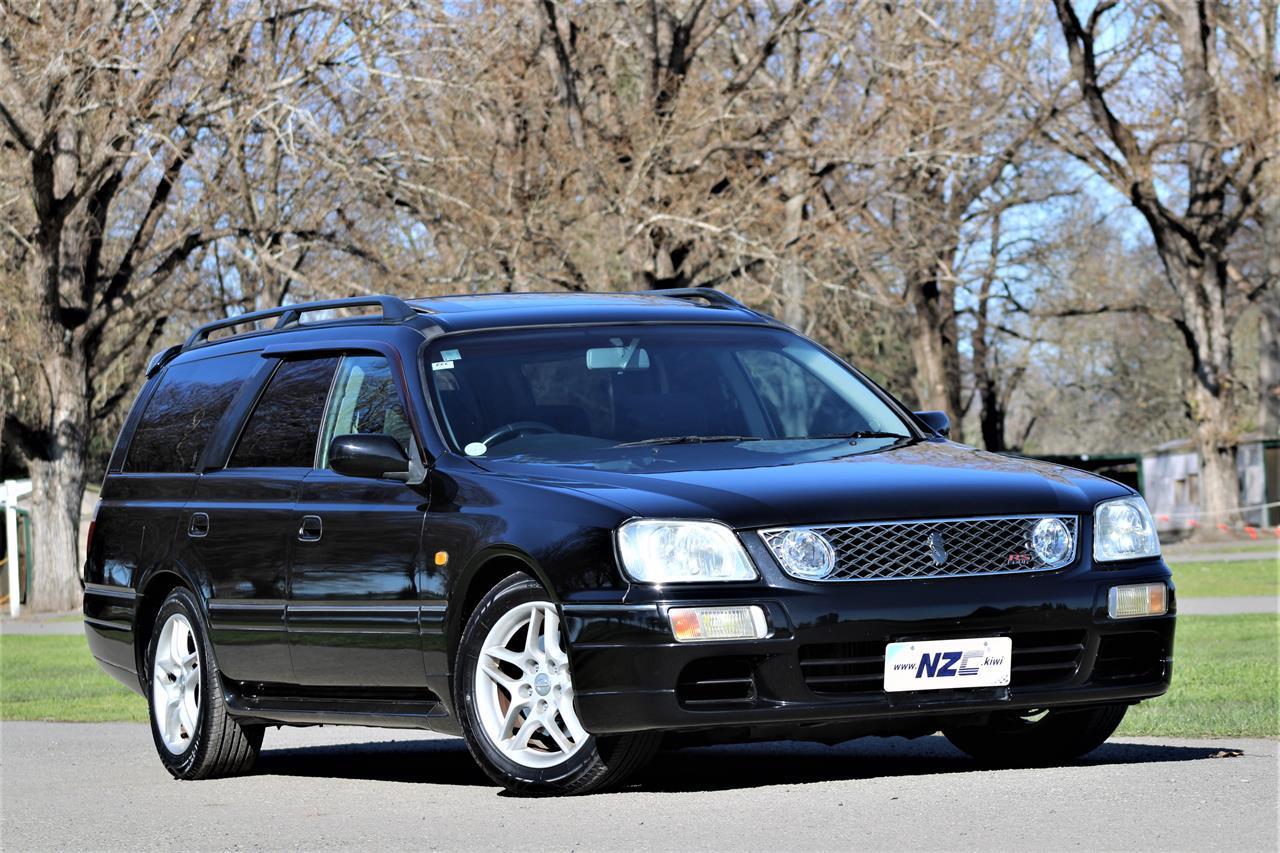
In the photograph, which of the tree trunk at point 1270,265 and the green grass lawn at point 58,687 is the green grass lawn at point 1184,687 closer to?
the green grass lawn at point 58,687

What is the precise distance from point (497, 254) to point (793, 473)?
1814 cm

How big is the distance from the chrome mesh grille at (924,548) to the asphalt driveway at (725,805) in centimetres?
72

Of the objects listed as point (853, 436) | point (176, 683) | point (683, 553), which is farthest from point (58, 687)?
point (683, 553)

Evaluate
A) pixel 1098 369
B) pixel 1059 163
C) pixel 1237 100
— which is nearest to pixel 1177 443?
pixel 1098 369

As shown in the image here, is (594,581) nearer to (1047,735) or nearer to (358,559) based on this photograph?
(358,559)

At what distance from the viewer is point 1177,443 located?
73.5m

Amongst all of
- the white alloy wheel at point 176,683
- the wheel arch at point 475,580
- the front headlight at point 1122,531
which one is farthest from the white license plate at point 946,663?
the white alloy wheel at point 176,683

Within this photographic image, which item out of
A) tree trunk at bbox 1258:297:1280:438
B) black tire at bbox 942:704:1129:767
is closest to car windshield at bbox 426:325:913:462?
black tire at bbox 942:704:1129:767

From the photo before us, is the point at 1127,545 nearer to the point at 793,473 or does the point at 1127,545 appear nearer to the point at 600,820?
the point at 793,473

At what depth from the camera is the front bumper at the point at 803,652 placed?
6.79m

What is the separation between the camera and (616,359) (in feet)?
27.4

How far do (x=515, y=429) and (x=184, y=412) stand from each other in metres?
2.71

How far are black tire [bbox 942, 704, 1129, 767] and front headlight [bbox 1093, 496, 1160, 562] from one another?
0.65m

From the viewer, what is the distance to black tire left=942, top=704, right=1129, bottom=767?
795 cm
